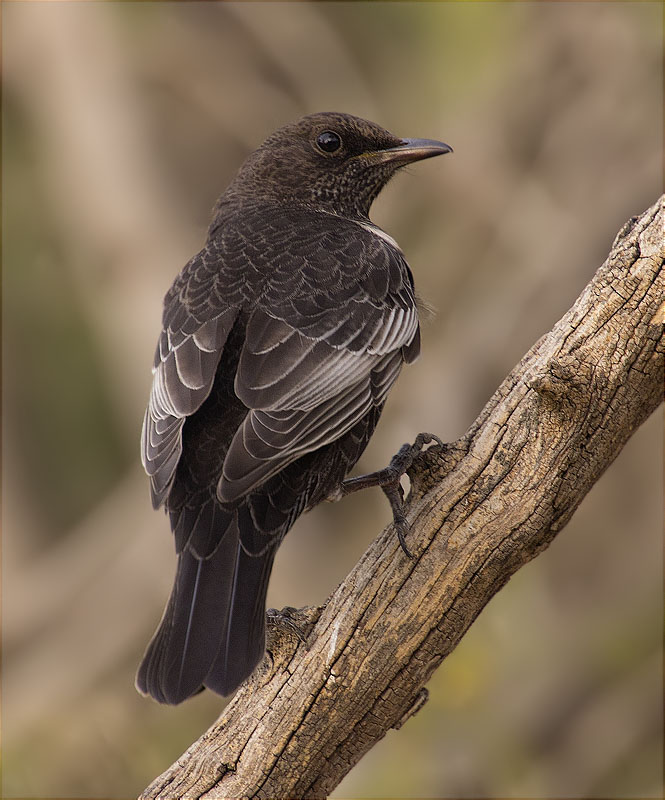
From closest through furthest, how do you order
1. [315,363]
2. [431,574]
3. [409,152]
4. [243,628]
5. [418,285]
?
[431,574], [243,628], [315,363], [409,152], [418,285]

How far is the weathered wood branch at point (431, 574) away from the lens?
3.36 metres

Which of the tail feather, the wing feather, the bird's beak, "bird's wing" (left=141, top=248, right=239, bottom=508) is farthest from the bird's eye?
the tail feather

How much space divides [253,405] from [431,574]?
0.84 meters

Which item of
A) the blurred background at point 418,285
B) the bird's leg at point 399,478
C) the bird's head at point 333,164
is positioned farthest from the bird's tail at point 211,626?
the blurred background at point 418,285

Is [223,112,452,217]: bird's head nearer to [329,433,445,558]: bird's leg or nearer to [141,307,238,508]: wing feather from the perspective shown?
[141,307,238,508]: wing feather

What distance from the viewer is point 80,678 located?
8078 mm

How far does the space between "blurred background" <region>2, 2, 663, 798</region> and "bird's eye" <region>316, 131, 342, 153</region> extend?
4.66ft

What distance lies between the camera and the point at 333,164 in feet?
→ 17.0

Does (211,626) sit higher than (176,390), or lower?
lower

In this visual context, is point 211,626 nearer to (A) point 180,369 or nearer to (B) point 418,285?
(A) point 180,369

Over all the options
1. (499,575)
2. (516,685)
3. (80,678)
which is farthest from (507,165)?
(499,575)

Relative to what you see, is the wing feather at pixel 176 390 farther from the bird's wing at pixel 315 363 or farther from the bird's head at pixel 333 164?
the bird's head at pixel 333 164

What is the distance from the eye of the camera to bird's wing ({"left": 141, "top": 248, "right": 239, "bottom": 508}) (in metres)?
3.87

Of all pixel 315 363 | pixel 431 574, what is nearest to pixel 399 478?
pixel 431 574
